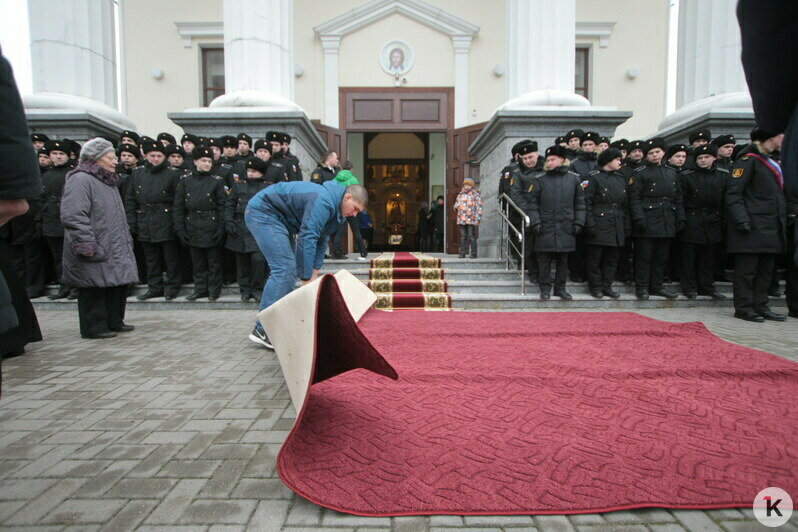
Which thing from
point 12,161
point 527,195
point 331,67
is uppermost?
point 331,67

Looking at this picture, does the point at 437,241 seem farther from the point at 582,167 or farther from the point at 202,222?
the point at 202,222

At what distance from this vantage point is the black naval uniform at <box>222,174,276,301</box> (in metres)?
6.18

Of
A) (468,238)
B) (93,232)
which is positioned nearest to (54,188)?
(93,232)

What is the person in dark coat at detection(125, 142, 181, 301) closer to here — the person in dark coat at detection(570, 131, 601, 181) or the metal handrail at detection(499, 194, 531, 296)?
the metal handrail at detection(499, 194, 531, 296)

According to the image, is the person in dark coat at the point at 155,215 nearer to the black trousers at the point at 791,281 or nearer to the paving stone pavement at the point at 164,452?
the paving stone pavement at the point at 164,452

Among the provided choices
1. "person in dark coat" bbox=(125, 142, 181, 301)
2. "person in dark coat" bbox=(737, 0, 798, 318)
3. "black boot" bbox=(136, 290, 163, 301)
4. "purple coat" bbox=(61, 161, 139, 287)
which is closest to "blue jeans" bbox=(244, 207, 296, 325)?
"purple coat" bbox=(61, 161, 139, 287)

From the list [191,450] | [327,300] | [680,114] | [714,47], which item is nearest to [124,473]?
[191,450]

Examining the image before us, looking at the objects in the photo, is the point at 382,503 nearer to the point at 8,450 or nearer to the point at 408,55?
the point at 8,450

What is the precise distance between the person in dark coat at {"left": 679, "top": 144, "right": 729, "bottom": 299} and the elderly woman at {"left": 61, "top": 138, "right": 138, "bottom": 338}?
23.5 feet

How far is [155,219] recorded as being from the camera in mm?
6254

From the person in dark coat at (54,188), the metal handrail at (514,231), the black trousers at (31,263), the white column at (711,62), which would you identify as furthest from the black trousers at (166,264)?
the white column at (711,62)

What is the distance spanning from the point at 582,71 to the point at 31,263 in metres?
13.7

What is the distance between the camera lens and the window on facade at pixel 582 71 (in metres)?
12.7

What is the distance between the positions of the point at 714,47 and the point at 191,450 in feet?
35.2
